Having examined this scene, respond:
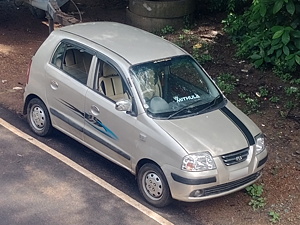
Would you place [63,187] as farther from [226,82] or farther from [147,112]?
[226,82]

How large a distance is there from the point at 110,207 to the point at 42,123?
2.16m

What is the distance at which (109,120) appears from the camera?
7.39 metres

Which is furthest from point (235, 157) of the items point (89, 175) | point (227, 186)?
point (89, 175)

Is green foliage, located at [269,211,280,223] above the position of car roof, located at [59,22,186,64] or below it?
below

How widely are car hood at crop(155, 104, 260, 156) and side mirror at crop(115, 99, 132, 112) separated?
408 mm

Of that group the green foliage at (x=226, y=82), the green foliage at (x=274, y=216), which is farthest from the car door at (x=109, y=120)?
the green foliage at (x=226, y=82)

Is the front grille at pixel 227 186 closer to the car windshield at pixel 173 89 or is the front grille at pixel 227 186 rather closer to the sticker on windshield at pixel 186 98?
the car windshield at pixel 173 89

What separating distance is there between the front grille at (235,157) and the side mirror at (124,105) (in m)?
1.32

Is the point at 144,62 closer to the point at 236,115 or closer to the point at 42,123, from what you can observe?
the point at 236,115

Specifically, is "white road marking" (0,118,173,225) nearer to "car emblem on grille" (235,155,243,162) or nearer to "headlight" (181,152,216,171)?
"headlight" (181,152,216,171)

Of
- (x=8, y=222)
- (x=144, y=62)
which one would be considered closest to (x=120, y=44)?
(x=144, y=62)

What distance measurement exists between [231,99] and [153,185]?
349cm

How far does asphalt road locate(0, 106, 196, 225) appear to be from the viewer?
681 centimetres

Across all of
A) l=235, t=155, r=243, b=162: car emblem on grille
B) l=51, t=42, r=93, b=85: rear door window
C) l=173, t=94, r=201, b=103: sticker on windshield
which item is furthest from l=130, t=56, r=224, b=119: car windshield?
l=51, t=42, r=93, b=85: rear door window
